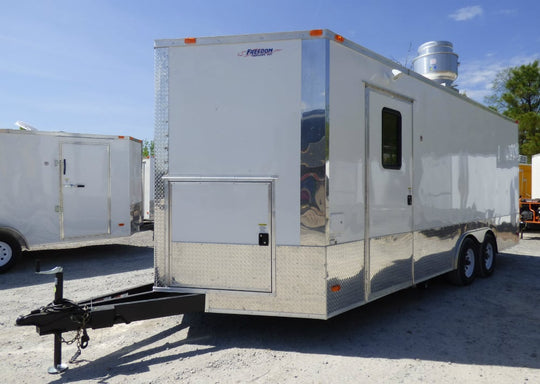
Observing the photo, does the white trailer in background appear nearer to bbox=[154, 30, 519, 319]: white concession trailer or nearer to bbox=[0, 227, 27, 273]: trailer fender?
bbox=[0, 227, 27, 273]: trailer fender

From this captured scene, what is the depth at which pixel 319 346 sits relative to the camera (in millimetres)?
3855

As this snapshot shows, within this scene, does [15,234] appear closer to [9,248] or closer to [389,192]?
[9,248]

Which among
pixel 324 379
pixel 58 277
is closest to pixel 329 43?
pixel 324 379

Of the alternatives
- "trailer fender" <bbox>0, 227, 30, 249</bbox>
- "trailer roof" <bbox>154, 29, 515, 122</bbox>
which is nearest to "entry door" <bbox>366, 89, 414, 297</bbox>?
"trailer roof" <bbox>154, 29, 515, 122</bbox>

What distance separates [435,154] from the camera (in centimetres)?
517

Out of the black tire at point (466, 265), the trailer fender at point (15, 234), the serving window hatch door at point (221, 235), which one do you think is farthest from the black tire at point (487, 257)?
the trailer fender at point (15, 234)

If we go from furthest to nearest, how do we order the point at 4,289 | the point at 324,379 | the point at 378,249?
the point at 4,289 < the point at 378,249 < the point at 324,379

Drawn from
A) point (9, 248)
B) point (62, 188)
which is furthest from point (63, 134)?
point (9, 248)

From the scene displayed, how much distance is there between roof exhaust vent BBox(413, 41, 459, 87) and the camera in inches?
252

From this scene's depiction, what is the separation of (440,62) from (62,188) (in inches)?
276

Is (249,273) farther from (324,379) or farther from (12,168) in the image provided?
(12,168)

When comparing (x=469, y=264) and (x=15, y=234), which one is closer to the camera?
(x=469, y=264)

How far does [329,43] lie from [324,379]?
9.23ft

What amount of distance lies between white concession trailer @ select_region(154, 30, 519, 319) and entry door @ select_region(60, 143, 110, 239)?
15.8 ft
